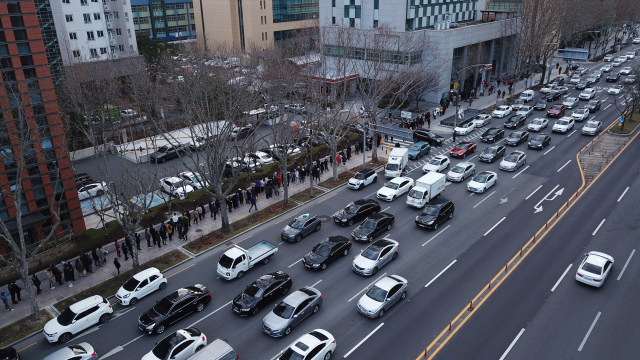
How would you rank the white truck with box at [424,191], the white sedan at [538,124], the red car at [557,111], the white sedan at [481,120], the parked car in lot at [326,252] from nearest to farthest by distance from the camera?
the parked car in lot at [326,252] → the white truck with box at [424,191] → the white sedan at [538,124] → the white sedan at [481,120] → the red car at [557,111]

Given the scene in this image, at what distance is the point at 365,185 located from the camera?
131 ft

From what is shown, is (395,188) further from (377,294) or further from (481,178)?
(377,294)

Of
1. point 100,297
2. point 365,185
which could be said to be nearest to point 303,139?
point 365,185

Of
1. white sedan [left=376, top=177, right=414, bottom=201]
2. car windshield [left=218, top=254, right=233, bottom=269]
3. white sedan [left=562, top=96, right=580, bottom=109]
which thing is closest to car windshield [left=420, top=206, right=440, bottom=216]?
white sedan [left=376, top=177, right=414, bottom=201]

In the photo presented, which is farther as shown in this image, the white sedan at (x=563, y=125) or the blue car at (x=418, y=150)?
the white sedan at (x=563, y=125)

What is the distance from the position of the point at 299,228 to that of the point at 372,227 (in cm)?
505

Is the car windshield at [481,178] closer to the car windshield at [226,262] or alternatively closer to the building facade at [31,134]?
the car windshield at [226,262]

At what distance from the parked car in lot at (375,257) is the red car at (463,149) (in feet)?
67.3

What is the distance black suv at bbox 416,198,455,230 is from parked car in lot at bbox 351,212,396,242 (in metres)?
2.21

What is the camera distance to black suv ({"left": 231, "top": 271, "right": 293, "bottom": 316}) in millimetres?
23350

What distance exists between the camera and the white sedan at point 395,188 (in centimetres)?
3647

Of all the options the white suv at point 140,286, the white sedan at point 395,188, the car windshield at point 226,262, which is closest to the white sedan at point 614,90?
the white sedan at point 395,188

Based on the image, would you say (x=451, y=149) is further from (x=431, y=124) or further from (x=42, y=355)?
(x=42, y=355)

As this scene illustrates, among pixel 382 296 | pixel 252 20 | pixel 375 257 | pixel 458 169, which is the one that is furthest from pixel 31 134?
pixel 252 20
